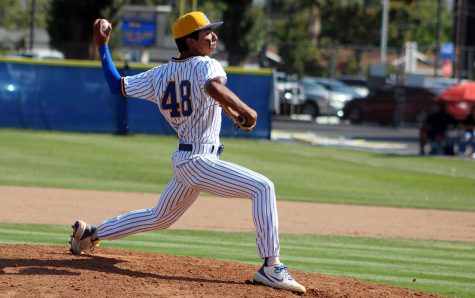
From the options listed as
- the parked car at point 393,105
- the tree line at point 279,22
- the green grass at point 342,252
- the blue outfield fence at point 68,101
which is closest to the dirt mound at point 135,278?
the green grass at point 342,252

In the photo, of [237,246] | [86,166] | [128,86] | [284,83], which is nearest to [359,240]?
[237,246]

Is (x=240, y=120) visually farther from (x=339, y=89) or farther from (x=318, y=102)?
(x=339, y=89)

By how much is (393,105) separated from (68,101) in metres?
15.9

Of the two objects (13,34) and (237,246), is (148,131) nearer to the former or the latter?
(237,246)

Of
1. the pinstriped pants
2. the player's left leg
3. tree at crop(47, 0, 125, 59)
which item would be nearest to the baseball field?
the player's left leg

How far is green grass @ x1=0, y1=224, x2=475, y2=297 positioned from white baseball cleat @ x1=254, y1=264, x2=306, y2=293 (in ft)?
5.65

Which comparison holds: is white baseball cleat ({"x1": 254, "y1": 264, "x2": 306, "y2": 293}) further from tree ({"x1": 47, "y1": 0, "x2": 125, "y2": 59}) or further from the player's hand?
tree ({"x1": 47, "y1": 0, "x2": 125, "y2": 59})

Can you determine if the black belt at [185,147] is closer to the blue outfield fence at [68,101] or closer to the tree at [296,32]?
the blue outfield fence at [68,101]

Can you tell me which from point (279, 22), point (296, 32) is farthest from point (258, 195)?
point (279, 22)

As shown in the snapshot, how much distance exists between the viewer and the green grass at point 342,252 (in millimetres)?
8977

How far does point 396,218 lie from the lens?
47.7ft

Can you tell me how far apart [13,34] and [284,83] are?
23.8 metres

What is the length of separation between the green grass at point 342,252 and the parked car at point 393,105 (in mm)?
26424

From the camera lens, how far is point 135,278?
7.21m
